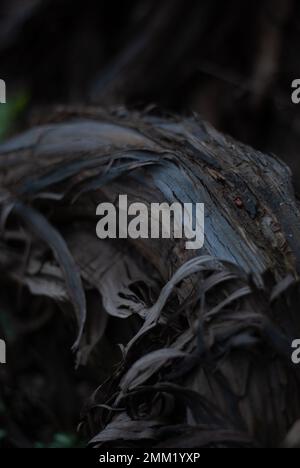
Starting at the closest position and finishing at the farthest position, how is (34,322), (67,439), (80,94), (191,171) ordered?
(191,171) → (67,439) → (34,322) → (80,94)

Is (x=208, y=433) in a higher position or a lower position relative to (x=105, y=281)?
lower

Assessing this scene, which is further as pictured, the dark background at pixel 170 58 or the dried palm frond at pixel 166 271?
the dark background at pixel 170 58

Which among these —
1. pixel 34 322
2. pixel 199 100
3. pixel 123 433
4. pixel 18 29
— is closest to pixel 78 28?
pixel 18 29

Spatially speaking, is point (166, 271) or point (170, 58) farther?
point (170, 58)

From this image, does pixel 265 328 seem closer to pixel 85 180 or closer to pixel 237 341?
pixel 237 341

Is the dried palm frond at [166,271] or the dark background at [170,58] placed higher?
the dark background at [170,58]

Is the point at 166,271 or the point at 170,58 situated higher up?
the point at 170,58
